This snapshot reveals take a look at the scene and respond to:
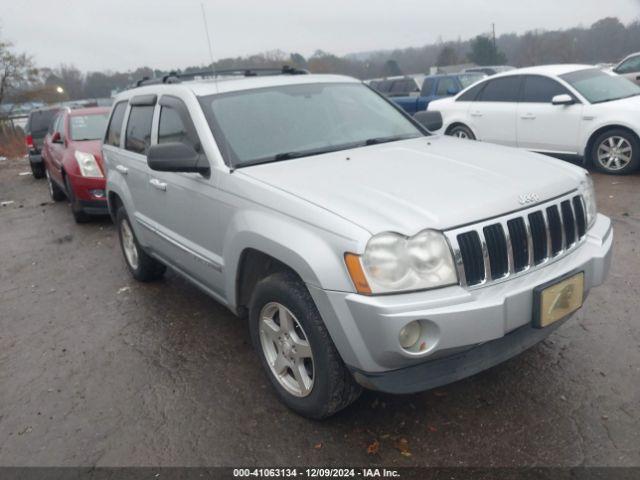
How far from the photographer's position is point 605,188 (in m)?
7.03

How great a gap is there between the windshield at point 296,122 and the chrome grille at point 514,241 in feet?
4.37

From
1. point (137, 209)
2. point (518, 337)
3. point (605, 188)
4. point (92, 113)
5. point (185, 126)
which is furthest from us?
point (92, 113)

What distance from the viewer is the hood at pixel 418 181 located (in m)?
2.44

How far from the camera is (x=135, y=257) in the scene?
5.31 meters

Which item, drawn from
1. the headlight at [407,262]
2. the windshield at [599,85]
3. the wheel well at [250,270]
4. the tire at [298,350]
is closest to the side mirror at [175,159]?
the wheel well at [250,270]

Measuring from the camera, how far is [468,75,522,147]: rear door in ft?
28.0

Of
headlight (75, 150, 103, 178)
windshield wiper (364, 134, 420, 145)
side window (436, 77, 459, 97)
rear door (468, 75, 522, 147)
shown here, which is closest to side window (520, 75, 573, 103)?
rear door (468, 75, 522, 147)

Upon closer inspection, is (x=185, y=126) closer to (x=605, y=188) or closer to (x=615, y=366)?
(x=615, y=366)

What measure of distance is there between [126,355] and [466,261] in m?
2.64

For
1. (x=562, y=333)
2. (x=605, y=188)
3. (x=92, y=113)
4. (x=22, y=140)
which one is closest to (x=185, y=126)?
(x=562, y=333)

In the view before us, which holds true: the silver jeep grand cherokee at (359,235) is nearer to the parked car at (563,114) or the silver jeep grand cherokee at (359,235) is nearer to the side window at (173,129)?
the side window at (173,129)

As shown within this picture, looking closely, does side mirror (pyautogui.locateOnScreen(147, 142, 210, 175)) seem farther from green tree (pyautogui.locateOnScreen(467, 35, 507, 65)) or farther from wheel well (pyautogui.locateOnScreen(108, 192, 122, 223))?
green tree (pyautogui.locateOnScreen(467, 35, 507, 65))

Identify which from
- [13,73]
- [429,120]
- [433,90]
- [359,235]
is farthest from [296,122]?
[13,73]

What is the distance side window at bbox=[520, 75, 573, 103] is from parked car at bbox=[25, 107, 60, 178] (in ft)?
36.7
